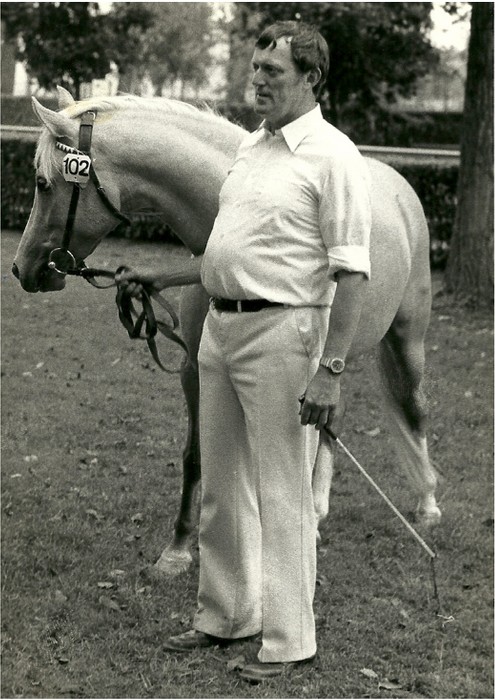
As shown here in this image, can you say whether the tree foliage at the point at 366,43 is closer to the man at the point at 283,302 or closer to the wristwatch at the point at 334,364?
the man at the point at 283,302

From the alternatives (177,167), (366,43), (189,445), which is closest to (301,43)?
(177,167)

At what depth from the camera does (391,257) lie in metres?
5.62

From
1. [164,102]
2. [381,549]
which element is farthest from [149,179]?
[381,549]

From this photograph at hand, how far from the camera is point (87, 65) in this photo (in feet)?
87.8

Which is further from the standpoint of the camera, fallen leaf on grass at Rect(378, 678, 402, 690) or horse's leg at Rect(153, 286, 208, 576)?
horse's leg at Rect(153, 286, 208, 576)

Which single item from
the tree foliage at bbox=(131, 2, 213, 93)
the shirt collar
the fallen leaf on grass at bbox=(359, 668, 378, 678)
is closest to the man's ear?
the shirt collar

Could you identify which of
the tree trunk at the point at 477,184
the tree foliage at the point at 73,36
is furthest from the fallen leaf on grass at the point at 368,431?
the tree foliage at the point at 73,36

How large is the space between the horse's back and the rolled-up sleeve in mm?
1746

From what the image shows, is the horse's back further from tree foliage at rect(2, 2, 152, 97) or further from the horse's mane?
tree foliage at rect(2, 2, 152, 97)

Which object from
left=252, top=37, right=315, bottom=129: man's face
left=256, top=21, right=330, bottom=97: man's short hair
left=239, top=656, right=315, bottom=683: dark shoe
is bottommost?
left=239, top=656, right=315, bottom=683: dark shoe

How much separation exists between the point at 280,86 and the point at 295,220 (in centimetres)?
48

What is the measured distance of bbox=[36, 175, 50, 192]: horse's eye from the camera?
4.18 meters

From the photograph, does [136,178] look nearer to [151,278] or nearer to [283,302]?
[151,278]

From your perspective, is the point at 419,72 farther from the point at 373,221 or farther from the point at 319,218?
the point at 319,218
